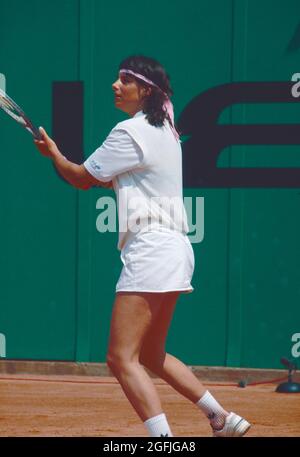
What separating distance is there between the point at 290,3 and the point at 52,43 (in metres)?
1.96

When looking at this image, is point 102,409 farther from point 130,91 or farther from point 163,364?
point 130,91

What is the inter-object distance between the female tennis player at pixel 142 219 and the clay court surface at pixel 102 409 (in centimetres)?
138

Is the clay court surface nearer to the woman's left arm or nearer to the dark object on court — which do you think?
the dark object on court

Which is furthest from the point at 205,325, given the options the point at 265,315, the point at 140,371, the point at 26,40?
the point at 140,371

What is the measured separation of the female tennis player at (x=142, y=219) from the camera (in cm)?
607

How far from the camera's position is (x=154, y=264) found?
6094mm

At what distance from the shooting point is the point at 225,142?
400 inches

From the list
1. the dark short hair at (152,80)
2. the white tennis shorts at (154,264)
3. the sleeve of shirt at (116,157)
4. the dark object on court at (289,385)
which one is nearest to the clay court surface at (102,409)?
the dark object on court at (289,385)

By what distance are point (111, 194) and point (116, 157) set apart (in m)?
4.26

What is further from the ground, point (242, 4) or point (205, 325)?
point (242, 4)

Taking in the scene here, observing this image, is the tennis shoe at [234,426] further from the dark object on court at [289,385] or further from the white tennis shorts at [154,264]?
the dark object on court at [289,385]

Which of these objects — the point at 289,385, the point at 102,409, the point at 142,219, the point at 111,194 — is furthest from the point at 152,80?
the point at 111,194

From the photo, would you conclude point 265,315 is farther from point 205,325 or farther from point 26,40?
point 26,40

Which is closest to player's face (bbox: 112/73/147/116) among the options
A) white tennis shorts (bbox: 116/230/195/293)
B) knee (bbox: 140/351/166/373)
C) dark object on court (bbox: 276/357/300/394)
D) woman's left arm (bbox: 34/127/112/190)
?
woman's left arm (bbox: 34/127/112/190)
